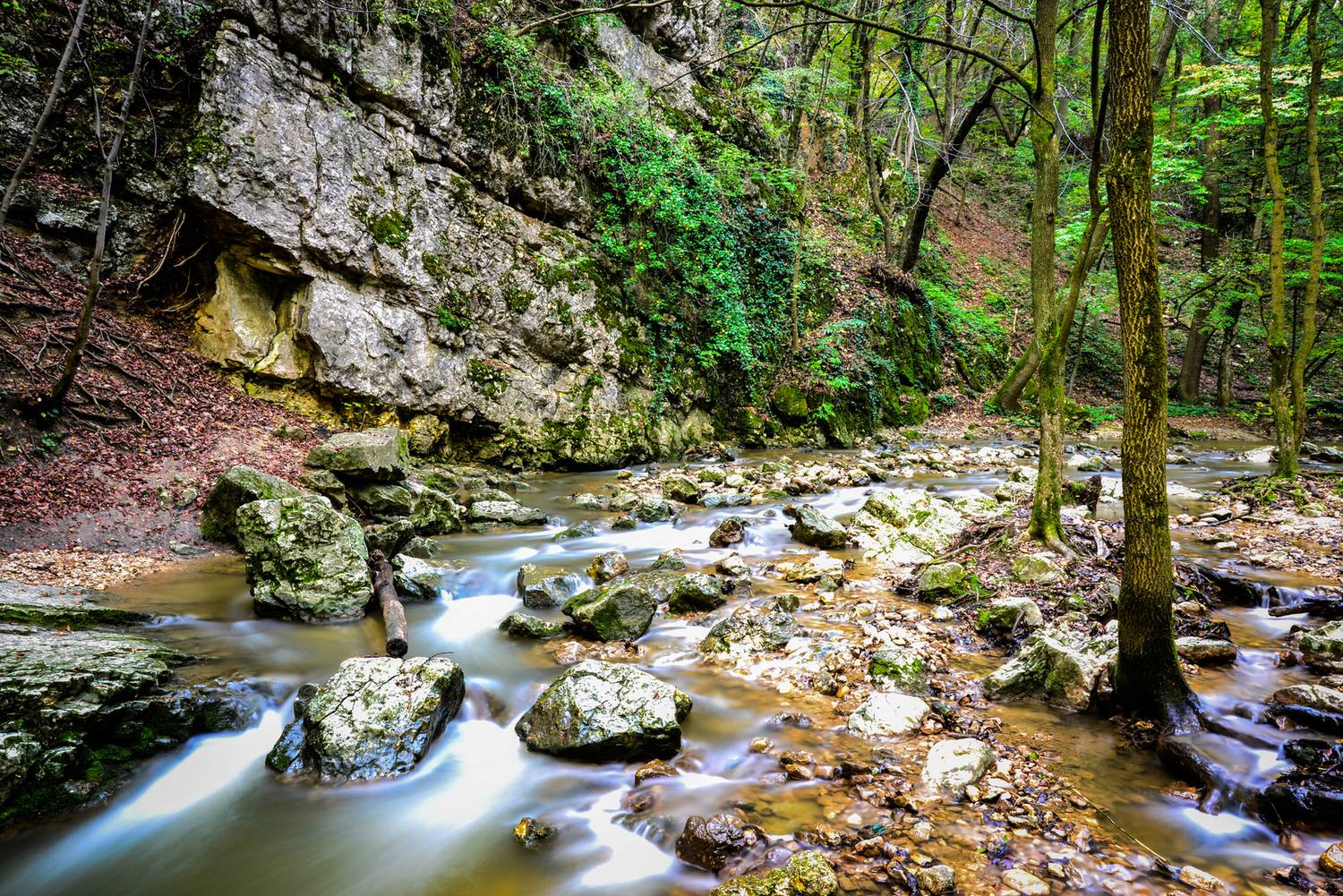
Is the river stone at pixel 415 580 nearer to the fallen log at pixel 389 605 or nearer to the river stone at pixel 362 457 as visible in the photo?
the fallen log at pixel 389 605

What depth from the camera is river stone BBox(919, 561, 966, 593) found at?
17.9 feet

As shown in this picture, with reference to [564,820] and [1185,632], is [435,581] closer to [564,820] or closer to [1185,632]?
[564,820]

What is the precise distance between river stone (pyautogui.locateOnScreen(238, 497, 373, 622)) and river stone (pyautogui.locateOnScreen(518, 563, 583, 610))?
1.42 m

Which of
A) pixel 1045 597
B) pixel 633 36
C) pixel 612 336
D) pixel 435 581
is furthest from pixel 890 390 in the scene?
pixel 435 581

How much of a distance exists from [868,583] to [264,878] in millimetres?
5161

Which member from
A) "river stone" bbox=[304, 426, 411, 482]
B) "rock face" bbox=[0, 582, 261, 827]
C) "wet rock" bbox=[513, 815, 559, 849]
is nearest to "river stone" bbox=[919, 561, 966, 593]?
"wet rock" bbox=[513, 815, 559, 849]

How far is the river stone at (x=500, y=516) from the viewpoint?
8570mm

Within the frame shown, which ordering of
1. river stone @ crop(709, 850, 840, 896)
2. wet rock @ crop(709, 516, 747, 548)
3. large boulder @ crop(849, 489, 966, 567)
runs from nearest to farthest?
1. river stone @ crop(709, 850, 840, 896)
2. large boulder @ crop(849, 489, 966, 567)
3. wet rock @ crop(709, 516, 747, 548)

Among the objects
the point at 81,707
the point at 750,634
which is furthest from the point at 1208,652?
the point at 81,707

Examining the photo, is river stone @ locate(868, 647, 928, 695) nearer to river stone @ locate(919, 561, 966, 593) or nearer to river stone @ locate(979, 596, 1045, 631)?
river stone @ locate(979, 596, 1045, 631)

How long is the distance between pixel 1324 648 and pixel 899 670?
8.80 feet

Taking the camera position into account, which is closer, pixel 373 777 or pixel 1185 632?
pixel 373 777

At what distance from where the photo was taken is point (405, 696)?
12.2ft

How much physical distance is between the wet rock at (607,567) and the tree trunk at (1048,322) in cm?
422
